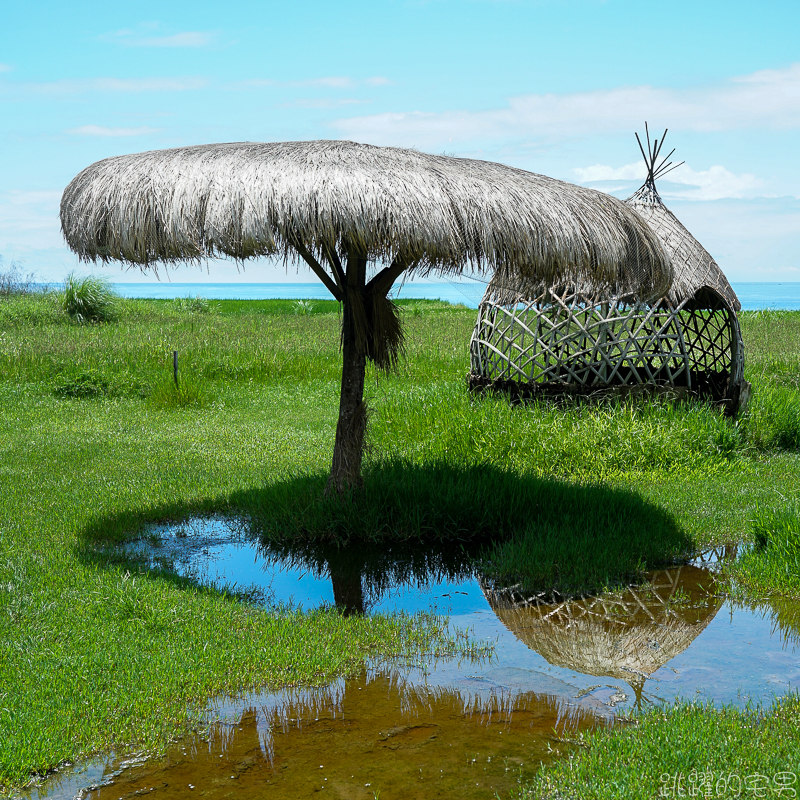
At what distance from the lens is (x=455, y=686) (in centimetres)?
380

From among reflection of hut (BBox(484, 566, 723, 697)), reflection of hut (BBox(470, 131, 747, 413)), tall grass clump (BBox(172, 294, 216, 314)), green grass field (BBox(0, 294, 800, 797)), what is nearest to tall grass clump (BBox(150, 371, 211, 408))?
green grass field (BBox(0, 294, 800, 797))

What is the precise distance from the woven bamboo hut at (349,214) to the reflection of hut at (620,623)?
2097 mm

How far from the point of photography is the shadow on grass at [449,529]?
17.5 feet

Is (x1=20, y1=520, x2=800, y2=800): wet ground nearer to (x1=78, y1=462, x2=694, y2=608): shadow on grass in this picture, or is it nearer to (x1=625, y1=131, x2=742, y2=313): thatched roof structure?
(x1=78, y1=462, x2=694, y2=608): shadow on grass

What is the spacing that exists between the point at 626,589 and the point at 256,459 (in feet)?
14.3

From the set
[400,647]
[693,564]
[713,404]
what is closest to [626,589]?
[693,564]

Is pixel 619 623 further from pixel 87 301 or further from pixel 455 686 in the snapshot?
pixel 87 301

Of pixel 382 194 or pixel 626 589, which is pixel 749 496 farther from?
pixel 382 194

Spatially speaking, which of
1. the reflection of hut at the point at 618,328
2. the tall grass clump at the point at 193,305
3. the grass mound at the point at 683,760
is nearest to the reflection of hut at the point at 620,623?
the grass mound at the point at 683,760

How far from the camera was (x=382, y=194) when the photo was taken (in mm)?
4891

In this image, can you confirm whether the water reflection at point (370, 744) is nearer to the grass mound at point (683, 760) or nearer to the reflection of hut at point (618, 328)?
the grass mound at point (683, 760)

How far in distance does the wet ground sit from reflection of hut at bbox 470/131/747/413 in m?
3.42

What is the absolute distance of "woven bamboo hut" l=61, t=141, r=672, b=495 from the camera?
487 cm

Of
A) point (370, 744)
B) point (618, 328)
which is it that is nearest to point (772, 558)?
point (370, 744)
